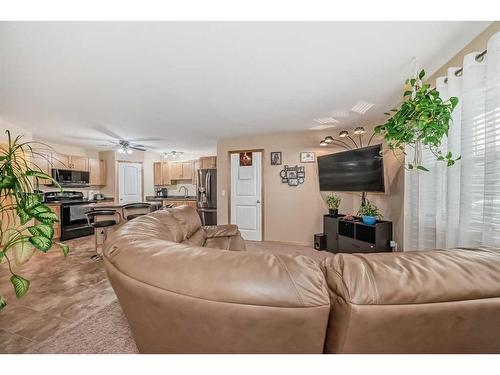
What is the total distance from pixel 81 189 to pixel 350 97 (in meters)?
6.80

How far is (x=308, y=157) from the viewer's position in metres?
4.28

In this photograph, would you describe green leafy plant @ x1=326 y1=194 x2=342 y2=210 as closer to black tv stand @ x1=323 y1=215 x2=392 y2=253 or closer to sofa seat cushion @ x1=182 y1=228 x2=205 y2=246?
black tv stand @ x1=323 y1=215 x2=392 y2=253

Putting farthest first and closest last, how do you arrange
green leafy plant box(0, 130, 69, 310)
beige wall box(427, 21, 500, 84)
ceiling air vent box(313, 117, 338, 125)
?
ceiling air vent box(313, 117, 338, 125), beige wall box(427, 21, 500, 84), green leafy plant box(0, 130, 69, 310)

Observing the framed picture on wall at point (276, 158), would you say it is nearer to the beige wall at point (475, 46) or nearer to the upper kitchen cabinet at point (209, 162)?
the upper kitchen cabinet at point (209, 162)

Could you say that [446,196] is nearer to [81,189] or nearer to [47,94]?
[47,94]

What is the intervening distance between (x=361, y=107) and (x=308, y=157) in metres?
1.51

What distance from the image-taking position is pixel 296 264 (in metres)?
0.64

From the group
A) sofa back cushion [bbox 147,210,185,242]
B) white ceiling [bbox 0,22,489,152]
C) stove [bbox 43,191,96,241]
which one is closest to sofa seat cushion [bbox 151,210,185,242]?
sofa back cushion [bbox 147,210,185,242]

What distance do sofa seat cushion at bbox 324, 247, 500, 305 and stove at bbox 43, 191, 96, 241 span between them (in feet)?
18.7

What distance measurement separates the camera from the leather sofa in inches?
22.4

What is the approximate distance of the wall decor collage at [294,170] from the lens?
428cm

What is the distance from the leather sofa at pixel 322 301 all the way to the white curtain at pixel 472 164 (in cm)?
109

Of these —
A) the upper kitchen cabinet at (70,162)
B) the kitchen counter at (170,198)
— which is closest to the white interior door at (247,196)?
the kitchen counter at (170,198)
